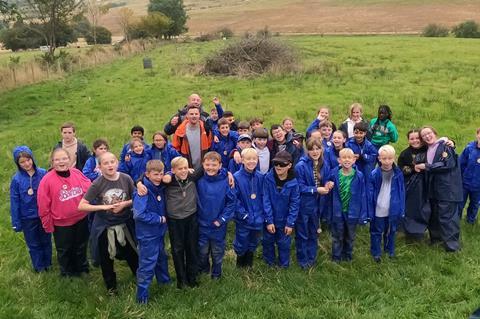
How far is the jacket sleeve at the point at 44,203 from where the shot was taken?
5.20 m

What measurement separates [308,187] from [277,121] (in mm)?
8249

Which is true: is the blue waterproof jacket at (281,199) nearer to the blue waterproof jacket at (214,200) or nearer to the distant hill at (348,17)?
the blue waterproof jacket at (214,200)

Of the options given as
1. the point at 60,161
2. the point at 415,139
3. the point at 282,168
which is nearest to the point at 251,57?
the point at 415,139

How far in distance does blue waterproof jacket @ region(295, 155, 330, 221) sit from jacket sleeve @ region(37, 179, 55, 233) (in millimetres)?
3122

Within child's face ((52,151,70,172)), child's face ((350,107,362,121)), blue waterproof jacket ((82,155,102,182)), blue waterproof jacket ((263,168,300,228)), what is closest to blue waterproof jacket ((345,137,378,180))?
child's face ((350,107,362,121))

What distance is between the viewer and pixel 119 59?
34406mm

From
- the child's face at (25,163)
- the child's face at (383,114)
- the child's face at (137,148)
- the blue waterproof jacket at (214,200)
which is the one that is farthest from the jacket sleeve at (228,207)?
the child's face at (383,114)

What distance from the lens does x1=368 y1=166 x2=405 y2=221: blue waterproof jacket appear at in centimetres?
584

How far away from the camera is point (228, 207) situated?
532 cm

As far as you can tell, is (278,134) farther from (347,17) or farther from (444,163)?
(347,17)

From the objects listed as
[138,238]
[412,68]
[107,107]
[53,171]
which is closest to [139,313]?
[138,238]

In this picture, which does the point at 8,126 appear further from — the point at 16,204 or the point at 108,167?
the point at 108,167

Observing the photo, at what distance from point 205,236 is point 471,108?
489 inches

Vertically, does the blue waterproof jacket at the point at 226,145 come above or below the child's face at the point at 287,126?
below
